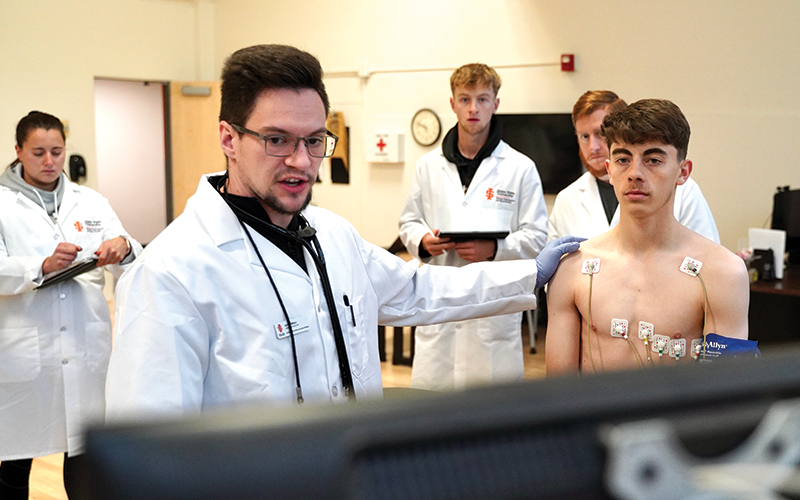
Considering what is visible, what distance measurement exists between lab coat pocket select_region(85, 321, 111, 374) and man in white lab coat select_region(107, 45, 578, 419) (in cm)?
149

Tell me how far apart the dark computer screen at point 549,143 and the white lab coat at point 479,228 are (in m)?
2.62

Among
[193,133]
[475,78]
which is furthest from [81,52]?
[475,78]

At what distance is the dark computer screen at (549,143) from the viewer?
5.92 metres

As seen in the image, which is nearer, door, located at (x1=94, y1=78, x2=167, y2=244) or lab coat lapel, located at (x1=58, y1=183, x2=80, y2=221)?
lab coat lapel, located at (x1=58, y1=183, x2=80, y2=221)

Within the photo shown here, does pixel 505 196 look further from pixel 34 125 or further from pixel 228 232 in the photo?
pixel 228 232

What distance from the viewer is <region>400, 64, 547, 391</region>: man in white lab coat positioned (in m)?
3.28

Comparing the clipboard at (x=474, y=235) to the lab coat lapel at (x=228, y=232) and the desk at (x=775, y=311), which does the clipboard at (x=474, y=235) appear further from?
the desk at (x=775, y=311)

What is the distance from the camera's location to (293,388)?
1.46 metres

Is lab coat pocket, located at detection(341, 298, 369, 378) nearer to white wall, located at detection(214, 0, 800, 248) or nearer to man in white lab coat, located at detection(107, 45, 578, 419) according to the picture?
man in white lab coat, located at detection(107, 45, 578, 419)

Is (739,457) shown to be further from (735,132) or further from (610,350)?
(735,132)

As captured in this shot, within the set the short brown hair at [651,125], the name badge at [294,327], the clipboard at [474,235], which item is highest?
the short brown hair at [651,125]

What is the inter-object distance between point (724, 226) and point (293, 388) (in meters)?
4.68

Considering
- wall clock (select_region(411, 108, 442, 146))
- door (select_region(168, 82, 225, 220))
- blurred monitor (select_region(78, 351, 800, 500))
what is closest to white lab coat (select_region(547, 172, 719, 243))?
blurred monitor (select_region(78, 351, 800, 500))

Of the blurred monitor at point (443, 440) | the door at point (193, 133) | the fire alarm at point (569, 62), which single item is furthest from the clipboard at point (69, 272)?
the door at point (193, 133)
